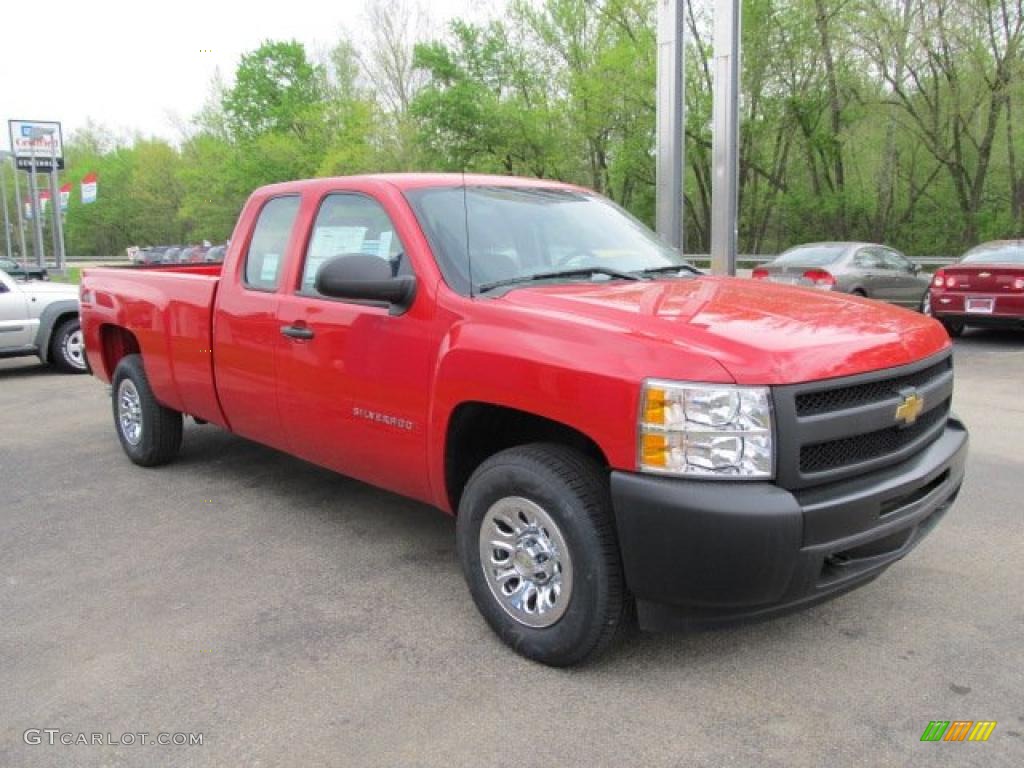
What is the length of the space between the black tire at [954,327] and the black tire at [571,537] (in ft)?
35.0

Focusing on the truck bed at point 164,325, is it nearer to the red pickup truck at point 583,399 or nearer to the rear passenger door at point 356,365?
the red pickup truck at point 583,399

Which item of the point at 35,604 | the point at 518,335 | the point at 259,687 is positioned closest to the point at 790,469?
the point at 518,335

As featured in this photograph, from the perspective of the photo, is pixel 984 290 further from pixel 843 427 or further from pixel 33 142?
pixel 33 142

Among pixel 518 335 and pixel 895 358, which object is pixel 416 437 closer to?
pixel 518 335

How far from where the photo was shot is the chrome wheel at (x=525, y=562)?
3127 mm

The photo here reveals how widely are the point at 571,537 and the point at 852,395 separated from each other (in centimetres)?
106

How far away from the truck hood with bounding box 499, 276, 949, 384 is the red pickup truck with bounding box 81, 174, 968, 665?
0.01 meters

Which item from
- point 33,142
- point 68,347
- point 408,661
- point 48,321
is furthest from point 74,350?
point 33,142

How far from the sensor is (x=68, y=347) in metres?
10.8

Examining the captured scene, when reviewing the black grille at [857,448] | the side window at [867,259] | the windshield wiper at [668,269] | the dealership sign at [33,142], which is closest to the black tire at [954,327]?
the side window at [867,259]

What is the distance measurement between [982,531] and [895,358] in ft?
6.60

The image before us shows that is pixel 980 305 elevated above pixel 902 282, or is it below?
below

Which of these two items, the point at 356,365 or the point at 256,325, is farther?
the point at 256,325

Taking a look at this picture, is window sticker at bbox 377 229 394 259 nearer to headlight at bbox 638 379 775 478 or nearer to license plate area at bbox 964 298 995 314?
headlight at bbox 638 379 775 478
